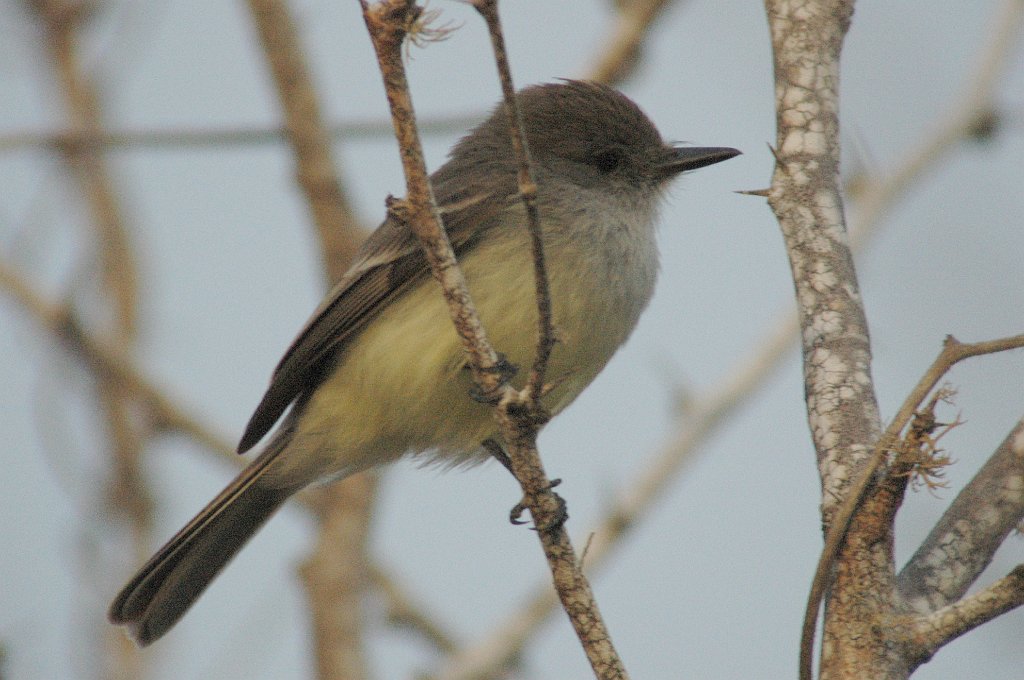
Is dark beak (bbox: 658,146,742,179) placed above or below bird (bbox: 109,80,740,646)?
above

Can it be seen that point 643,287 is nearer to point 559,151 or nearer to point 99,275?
point 559,151

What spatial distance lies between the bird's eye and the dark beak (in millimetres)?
182

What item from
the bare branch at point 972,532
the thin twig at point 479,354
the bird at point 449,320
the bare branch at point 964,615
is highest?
the bird at point 449,320

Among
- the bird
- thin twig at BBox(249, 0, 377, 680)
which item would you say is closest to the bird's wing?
the bird

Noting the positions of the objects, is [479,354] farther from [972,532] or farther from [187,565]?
[187,565]

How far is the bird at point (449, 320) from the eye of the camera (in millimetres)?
4367

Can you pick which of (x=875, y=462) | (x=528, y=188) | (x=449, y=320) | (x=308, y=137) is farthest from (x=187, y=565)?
(x=875, y=462)

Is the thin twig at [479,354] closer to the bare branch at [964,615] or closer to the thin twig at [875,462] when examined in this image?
the thin twig at [875,462]

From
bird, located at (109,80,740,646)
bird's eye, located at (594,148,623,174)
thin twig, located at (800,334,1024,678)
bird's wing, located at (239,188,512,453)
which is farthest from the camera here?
bird's eye, located at (594,148,623,174)

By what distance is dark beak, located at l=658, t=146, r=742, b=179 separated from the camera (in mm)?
5191

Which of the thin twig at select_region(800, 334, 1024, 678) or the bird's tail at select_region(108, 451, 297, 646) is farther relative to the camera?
the bird's tail at select_region(108, 451, 297, 646)

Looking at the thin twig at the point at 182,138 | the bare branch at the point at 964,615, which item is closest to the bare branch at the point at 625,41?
the thin twig at the point at 182,138

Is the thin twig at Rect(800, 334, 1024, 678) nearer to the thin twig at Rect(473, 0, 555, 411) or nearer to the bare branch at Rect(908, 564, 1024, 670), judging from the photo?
the bare branch at Rect(908, 564, 1024, 670)

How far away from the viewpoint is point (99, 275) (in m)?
7.81
